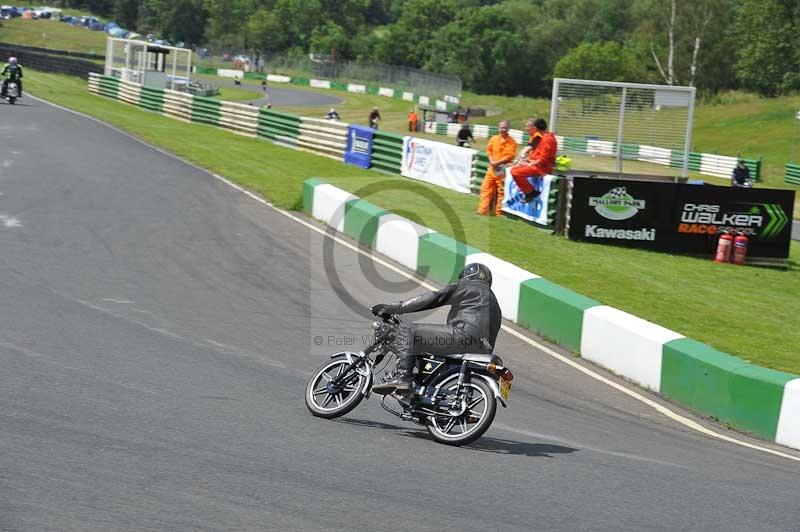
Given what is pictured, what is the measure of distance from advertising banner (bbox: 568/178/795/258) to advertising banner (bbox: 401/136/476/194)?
21.2 feet

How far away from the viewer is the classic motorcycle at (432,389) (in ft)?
26.7

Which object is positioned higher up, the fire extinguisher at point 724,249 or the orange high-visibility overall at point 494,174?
the orange high-visibility overall at point 494,174

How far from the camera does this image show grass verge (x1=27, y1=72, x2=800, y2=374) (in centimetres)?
1434

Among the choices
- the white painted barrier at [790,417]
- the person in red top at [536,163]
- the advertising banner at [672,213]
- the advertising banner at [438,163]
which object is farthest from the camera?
the advertising banner at [438,163]

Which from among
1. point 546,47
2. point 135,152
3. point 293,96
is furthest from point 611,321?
point 546,47

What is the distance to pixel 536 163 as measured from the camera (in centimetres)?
2144

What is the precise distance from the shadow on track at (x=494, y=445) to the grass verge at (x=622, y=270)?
4.79 m

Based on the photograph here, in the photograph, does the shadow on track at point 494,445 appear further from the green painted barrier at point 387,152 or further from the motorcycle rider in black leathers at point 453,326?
the green painted barrier at point 387,152

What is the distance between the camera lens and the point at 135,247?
16.1 meters

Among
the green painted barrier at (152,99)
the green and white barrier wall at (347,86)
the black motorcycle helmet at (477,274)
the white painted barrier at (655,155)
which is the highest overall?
the green and white barrier wall at (347,86)

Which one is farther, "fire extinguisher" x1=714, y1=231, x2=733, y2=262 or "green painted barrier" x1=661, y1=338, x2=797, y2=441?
"fire extinguisher" x1=714, y1=231, x2=733, y2=262

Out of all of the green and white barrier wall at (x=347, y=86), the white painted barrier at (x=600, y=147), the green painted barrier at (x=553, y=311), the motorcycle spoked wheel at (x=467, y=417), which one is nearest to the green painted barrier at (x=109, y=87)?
the white painted barrier at (x=600, y=147)

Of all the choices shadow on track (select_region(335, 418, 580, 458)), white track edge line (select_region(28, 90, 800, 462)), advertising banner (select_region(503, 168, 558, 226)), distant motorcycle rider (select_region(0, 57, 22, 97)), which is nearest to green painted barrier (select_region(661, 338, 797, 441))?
white track edge line (select_region(28, 90, 800, 462))

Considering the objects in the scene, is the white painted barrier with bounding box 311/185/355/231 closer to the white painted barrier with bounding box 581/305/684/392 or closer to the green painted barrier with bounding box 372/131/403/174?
the white painted barrier with bounding box 581/305/684/392
